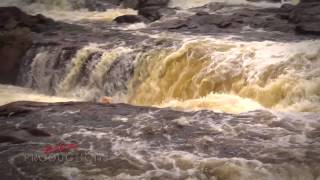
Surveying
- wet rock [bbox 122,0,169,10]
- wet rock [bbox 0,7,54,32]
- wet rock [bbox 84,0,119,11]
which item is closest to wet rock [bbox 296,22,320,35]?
wet rock [bbox 0,7,54,32]

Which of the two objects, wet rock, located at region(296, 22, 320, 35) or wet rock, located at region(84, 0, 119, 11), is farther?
wet rock, located at region(84, 0, 119, 11)

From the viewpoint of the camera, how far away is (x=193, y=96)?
8.35 metres

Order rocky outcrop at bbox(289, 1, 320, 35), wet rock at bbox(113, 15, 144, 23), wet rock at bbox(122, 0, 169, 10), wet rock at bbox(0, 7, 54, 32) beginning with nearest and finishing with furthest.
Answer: rocky outcrop at bbox(289, 1, 320, 35)
wet rock at bbox(0, 7, 54, 32)
wet rock at bbox(113, 15, 144, 23)
wet rock at bbox(122, 0, 169, 10)

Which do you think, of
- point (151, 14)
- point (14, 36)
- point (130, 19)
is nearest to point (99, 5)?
point (151, 14)

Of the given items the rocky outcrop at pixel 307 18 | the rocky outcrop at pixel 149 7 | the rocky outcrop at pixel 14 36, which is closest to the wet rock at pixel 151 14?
the rocky outcrop at pixel 149 7

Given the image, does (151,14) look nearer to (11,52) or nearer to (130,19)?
(130,19)

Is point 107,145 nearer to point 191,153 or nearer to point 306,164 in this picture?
point 191,153

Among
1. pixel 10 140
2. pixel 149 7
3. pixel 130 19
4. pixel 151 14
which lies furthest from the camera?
pixel 149 7

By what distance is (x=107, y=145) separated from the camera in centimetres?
509

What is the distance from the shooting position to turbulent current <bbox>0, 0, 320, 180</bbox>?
14.9ft

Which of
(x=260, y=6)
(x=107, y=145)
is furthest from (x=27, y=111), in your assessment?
(x=260, y=6)

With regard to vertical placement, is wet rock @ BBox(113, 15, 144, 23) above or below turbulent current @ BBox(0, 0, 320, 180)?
above

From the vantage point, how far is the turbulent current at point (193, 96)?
14.9ft

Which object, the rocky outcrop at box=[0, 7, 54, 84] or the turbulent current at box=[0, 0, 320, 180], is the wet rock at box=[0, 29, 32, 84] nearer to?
the rocky outcrop at box=[0, 7, 54, 84]
